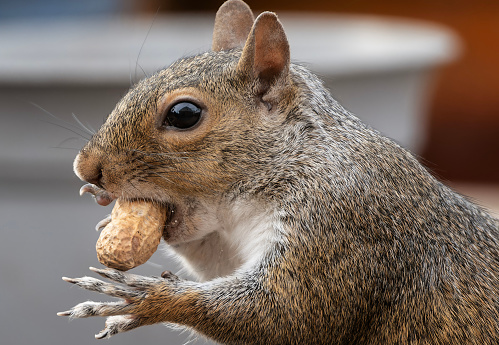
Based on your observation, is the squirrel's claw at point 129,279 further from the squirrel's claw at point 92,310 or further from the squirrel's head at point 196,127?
the squirrel's head at point 196,127

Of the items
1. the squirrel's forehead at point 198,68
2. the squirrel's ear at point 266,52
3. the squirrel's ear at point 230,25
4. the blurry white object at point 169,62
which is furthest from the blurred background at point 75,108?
the squirrel's ear at point 266,52

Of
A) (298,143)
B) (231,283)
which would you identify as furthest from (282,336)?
(298,143)

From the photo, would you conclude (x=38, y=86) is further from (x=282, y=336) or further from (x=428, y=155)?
(x=428, y=155)

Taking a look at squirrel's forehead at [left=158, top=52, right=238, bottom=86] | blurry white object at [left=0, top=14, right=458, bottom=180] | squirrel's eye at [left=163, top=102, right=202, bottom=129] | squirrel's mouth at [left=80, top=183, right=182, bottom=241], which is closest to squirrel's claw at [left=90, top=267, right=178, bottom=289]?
squirrel's mouth at [left=80, top=183, right=182, bottom=241]

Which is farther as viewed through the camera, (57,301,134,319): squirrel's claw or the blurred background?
the blurred background

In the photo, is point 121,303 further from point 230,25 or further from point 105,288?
point 230,25

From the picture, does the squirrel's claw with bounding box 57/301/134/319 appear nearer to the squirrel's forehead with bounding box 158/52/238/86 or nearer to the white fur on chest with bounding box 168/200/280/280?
the white fur on chest with bounding box 168/200/280/280
